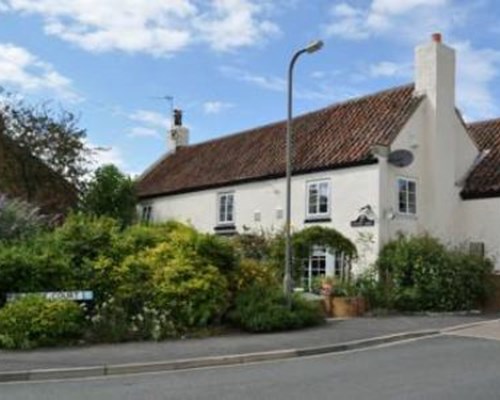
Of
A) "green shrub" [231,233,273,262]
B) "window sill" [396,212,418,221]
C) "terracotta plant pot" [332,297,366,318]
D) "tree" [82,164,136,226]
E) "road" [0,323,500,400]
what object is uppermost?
"tree" [82,164,136,226]

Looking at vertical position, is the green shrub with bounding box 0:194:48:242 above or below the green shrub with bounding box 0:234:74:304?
above

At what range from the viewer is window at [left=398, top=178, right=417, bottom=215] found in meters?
25.9

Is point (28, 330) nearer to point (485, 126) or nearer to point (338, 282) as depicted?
point (338, 282)

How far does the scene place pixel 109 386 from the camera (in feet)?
37.7

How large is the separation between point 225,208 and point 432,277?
10576 millimetres

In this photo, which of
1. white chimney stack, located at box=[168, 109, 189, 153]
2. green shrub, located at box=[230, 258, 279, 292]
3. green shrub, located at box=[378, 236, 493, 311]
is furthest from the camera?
white chimney stack, located at box=[168, 109, 189, 153]

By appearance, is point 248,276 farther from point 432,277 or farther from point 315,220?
point 315,220

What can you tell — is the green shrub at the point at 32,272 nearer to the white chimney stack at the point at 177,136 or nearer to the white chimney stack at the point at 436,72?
the white chimney stack at the point at 436,72

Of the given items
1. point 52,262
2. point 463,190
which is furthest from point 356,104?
point 52,262

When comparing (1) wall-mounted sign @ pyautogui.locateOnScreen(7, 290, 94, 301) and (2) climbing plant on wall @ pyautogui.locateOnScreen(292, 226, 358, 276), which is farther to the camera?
(2) climbing plant on wall @ pyautogui.locateOnScreen(292, 226, 358, 276)

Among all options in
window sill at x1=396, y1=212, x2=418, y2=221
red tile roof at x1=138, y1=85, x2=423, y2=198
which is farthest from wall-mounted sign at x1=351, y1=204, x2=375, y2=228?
red tile roof at x1=138, y1=85, x2=423, y2=198

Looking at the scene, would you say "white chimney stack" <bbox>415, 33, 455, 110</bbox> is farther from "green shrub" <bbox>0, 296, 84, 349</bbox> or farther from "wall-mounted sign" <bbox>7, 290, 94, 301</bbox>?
"green shrub" <bbox>0, 296, 84, 349</bbox>

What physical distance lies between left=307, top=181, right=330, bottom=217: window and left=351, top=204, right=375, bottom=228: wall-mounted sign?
1444 millimetres

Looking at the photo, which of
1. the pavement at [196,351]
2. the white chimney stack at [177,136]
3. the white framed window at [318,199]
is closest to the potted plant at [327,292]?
the pavement at [196,351]
